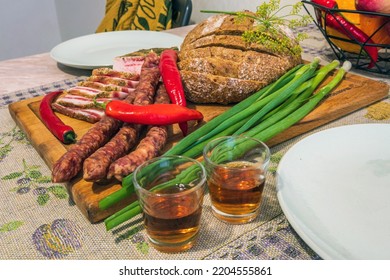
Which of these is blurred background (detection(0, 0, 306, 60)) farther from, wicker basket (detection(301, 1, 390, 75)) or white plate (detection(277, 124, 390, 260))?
white plate (detection(277, 124, 390, 260))

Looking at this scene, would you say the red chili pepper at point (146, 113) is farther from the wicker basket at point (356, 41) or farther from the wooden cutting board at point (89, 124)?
the wicker basket at point (356, 41)

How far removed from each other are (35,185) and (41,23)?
484cm

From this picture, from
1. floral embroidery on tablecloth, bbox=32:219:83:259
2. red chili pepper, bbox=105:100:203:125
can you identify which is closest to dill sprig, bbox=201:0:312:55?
red chili pepper, bbox=105:100:203:125

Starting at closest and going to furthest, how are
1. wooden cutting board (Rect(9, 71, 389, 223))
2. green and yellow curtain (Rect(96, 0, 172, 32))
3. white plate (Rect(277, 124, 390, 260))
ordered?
white plate (Rect(277, 124, 390, 260))
wooden cutting board (Rect(9, 71, 389, 223))
green and yellow curtain (Rect(96, 0, 172, 32))

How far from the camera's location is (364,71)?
1.72 metres

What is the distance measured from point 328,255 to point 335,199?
19 cm

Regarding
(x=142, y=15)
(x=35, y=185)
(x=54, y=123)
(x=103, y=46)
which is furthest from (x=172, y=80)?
(x=142, y=15)

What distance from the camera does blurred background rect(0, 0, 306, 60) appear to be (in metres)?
4.82

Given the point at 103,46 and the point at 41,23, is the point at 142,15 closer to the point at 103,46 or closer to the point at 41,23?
the point at 103,46

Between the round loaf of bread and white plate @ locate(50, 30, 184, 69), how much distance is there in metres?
0.50

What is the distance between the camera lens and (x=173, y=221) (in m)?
0.76

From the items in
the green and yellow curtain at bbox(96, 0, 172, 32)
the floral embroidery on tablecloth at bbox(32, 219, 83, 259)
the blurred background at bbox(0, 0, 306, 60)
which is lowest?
the blurred background at bbox(0, 0, 306, 60)

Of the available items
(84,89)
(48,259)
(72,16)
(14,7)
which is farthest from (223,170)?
(14,7)

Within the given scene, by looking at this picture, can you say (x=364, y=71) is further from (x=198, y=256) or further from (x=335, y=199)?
(x=198, y=256)
